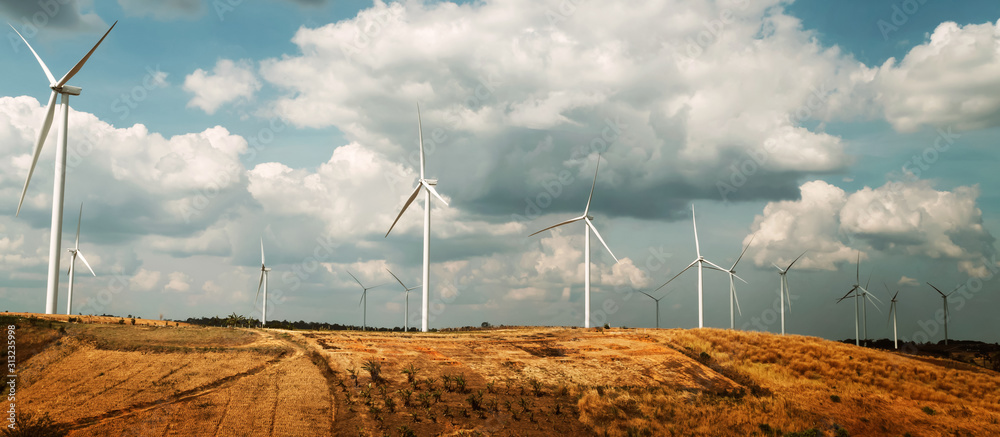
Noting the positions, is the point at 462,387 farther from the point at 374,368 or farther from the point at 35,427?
the point at 35,427

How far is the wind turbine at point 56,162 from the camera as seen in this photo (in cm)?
4719

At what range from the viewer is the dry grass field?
27391 millimetres

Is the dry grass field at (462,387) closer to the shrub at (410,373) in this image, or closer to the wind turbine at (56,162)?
the shrub at (410,373)

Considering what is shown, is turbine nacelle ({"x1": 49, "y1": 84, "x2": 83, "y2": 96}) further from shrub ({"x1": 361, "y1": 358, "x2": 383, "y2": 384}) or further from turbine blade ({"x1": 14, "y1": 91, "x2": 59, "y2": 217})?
shrub ({"x1": 361, "y1": 358, "x2": 383, "y2": 384})

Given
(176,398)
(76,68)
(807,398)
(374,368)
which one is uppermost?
(76,68)

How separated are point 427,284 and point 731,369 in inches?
1231

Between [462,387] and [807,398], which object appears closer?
[462,387]

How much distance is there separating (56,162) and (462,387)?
141 feet

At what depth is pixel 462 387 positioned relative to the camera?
109ft

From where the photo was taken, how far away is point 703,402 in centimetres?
3584

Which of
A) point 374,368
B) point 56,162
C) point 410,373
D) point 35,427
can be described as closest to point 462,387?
point 410,373

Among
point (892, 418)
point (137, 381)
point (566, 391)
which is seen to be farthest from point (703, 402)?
point (137, 381)

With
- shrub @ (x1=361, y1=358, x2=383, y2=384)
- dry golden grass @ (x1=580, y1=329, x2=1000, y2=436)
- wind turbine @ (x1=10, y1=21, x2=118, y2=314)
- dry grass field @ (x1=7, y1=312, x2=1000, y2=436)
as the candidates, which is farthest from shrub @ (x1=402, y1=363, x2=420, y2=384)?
wind turbine @ (x1=10, y1=21, x2=118, y2=314)

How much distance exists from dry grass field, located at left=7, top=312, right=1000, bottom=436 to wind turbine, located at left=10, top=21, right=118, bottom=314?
12.3 meters
